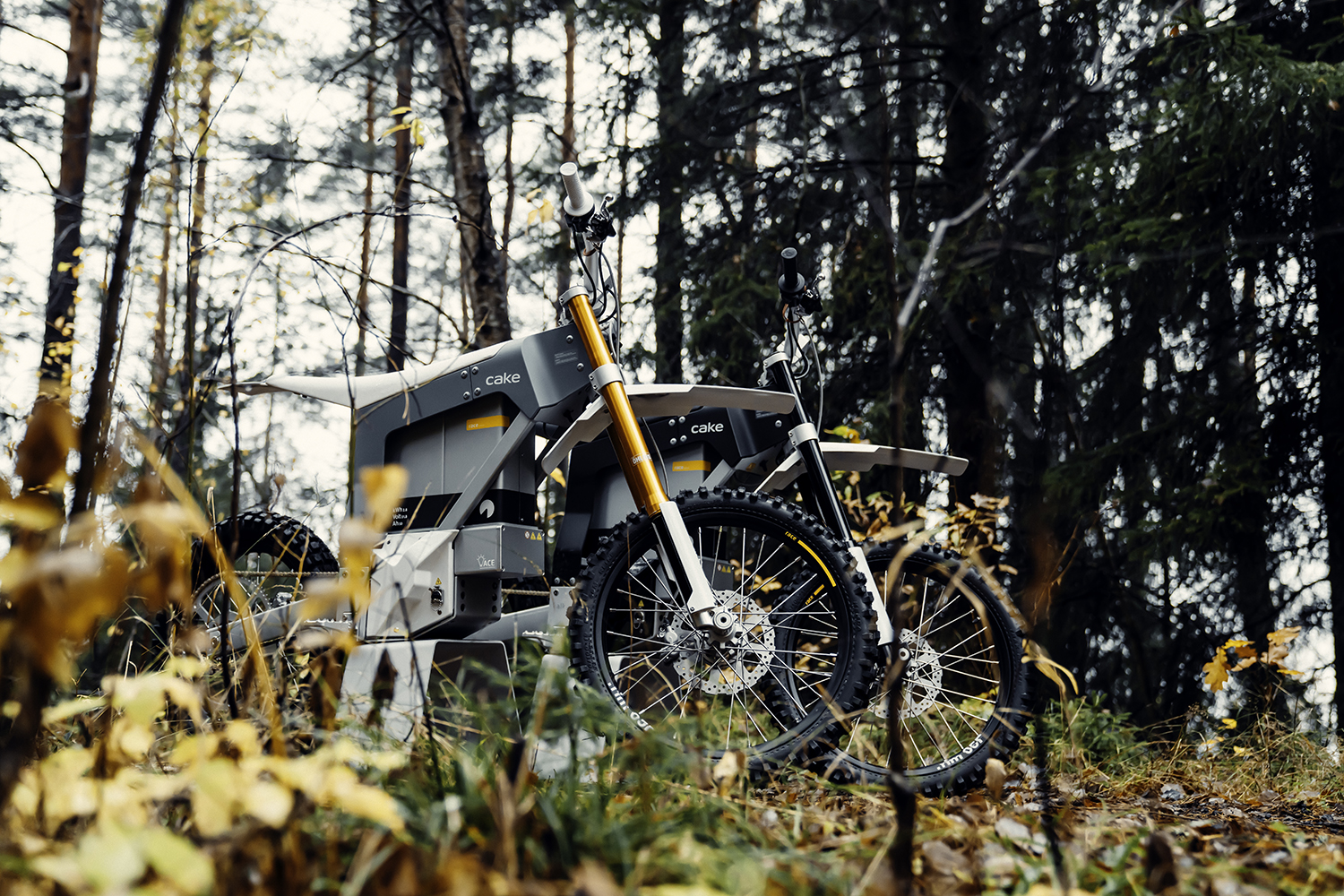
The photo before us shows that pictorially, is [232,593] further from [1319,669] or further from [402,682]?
[1319,669]

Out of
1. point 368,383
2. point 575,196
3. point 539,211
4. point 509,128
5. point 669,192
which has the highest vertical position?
point 509,128

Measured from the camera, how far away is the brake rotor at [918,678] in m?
2.65

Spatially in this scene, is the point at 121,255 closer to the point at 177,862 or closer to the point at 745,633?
the point at 177,862

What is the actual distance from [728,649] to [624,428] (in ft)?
2.10

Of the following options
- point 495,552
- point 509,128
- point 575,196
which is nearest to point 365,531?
point 495,552

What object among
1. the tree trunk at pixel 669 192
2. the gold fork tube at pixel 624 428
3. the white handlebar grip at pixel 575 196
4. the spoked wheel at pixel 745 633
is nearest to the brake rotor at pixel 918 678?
the spoked wheel at pixel 745 633

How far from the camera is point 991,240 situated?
547cm

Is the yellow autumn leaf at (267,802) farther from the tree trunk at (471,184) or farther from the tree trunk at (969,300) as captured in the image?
the tree trunk at (969,300)

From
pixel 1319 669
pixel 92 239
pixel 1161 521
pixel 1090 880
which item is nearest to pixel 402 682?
pixel 1090 880

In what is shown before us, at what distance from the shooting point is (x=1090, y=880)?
135cm

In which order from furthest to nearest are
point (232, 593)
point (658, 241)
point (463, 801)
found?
point (658, 241)
point (232, 593)
point (463, 801)

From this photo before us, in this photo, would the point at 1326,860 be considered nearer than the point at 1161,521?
Yes

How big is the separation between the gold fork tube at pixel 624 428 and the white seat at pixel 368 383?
1.06ft

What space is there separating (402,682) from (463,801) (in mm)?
1237
